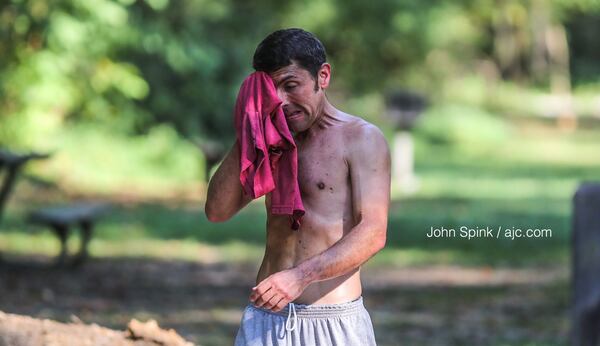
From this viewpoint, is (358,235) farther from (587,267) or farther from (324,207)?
(587,267)

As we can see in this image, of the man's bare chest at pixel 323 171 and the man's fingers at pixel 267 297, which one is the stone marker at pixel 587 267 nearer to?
the man's bare chest at pixel 323 171

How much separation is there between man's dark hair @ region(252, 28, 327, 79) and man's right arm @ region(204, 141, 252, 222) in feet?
0.85

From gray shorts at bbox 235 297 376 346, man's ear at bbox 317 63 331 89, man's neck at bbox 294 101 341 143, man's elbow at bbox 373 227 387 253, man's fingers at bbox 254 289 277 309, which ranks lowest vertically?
gray shorts at bbox 235 297 376 346

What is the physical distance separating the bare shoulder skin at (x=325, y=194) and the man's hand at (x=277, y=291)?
0.09 meters

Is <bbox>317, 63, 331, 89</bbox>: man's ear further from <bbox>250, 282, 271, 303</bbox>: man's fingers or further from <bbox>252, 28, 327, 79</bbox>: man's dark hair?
<bbox>250, 282, 271, 303</bbox>: man's fingers

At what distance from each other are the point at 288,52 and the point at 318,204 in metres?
0.49

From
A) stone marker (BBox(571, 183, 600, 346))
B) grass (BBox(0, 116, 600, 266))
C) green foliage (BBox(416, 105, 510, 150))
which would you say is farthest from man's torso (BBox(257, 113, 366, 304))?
green foliage (BBox(416, 105, 510, 150))

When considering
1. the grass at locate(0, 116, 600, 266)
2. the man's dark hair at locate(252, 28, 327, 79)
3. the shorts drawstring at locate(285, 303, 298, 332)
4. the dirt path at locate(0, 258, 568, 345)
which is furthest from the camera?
the grass at locate(0, 116, 600, 266)

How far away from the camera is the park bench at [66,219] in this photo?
11.7 metres

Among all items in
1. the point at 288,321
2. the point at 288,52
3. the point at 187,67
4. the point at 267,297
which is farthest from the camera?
the point at 187,67

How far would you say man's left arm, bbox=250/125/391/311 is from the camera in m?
3.39

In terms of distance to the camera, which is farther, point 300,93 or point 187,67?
point 187,67

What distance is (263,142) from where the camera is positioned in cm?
344

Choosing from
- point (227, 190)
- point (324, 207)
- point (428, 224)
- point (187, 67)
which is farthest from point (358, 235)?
point (428, 224)
